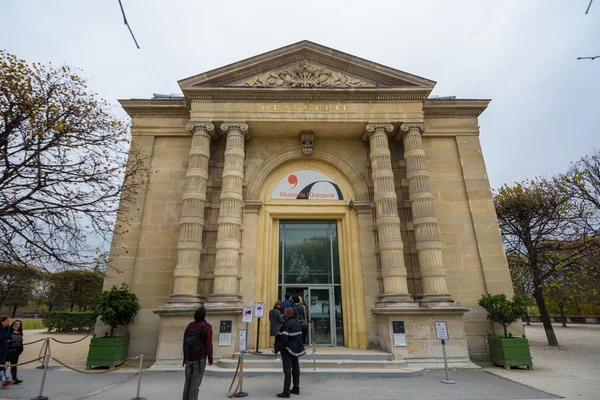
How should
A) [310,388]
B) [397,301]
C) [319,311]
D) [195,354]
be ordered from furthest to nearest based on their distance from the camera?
[319,311], [397,301], [310,388], [195,354]

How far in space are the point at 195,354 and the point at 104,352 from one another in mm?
7809

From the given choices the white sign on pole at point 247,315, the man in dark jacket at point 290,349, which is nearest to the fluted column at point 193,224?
the white sign on pole at point 247,315

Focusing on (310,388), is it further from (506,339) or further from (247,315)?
(506,339)

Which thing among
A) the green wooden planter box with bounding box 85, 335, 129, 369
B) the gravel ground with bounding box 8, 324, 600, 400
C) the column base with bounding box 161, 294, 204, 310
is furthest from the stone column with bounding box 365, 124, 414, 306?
the green wooden planter box with bounding box 85, 335, 129, 369

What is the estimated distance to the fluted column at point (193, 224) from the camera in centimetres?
1276

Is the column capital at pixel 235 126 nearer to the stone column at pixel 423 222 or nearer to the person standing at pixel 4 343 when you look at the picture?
the stone column at pixel 423 222

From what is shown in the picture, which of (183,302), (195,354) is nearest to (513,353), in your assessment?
(195,354)

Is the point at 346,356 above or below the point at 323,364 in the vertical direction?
above

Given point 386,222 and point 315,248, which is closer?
point 386,222

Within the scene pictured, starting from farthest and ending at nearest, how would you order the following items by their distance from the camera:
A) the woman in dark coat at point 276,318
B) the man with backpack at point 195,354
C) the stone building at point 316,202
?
1. the stone building at point 316,202
2. the woman in dark coat at point 276,318
3. the man with backpack at point 195,354

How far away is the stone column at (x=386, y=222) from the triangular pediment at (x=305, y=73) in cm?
267

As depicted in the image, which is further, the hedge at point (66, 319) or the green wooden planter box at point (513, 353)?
the hedge at point (66, 319)

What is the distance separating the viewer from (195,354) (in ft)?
21.8

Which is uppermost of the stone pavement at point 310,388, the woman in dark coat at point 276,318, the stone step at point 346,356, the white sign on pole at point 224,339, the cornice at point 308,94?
the cornice at point 308,94
